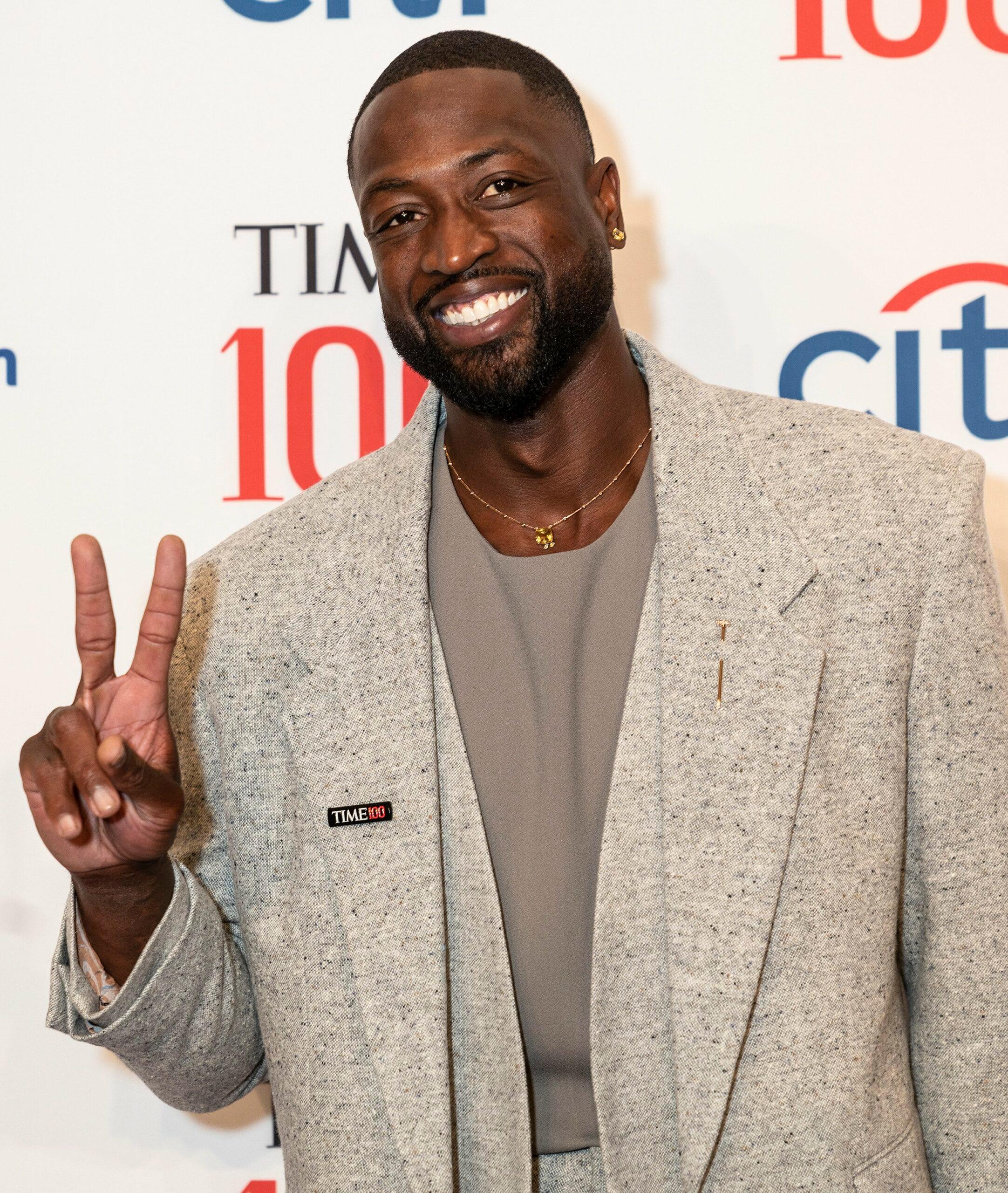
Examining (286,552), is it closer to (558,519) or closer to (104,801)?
(558,519)

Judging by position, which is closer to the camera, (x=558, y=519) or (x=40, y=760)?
(x=40, y=760)

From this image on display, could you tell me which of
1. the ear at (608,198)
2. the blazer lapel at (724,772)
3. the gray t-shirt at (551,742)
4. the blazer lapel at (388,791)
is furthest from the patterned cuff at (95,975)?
the ear at (608,198)

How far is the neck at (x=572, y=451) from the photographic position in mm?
1866

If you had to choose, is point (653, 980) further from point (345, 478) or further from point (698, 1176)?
point (345, 478)

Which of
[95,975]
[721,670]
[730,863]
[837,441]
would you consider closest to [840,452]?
[837,441]

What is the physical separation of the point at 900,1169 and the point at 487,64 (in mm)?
1591

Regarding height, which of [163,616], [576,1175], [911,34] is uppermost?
Result: [911,34]

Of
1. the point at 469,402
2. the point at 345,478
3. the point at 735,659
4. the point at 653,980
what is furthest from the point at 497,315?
the point at 653,980

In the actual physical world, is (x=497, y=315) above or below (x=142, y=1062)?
above

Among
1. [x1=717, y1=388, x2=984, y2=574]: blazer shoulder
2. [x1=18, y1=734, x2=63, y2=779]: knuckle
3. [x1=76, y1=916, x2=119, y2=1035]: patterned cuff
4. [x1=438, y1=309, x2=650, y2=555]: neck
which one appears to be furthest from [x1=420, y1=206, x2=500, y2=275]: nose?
[x1=76, y1=916, x2=119, y2=1035]: patterned cuff

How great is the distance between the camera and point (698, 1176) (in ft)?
5.14

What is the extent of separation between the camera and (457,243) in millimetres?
1759

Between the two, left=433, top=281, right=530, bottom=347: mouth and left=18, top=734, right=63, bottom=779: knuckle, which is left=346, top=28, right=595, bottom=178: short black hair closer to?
left=433, top=281, right=530, bottom=347: mouth

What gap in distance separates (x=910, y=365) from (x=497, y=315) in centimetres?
84
